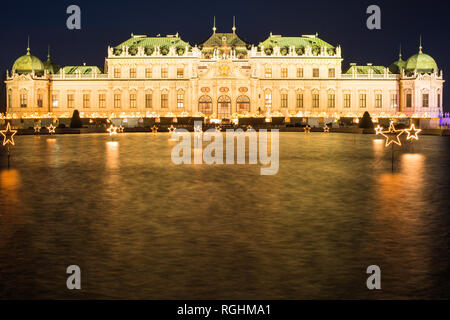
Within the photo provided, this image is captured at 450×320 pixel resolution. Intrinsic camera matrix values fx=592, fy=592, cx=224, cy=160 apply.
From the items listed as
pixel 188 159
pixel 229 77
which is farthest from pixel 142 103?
pixel 188 159

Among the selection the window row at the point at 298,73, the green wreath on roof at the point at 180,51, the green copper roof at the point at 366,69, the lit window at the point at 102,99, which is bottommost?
the lit window at the point at 102,99

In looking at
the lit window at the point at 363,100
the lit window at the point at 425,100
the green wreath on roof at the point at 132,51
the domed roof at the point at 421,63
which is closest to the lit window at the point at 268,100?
the lit window at the point at 363,100

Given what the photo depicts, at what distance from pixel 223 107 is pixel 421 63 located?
33333 millimetres

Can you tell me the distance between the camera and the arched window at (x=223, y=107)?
3733 inches

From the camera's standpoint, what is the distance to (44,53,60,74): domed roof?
99.3 m

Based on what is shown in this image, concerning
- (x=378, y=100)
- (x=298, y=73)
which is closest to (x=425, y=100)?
(x=378, y=100)

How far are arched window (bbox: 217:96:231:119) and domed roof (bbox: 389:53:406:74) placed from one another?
2933 centimetres

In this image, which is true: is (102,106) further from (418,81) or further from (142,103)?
(418,81)

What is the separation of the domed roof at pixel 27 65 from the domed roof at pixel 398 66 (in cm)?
5896

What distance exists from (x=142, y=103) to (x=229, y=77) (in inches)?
588

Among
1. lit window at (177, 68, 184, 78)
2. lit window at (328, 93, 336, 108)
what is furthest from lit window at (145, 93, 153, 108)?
lit window at (328, 93, 336, 108)

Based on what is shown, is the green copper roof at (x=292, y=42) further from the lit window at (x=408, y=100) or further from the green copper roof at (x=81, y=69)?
the green copper roof at (x=81, y=69)
